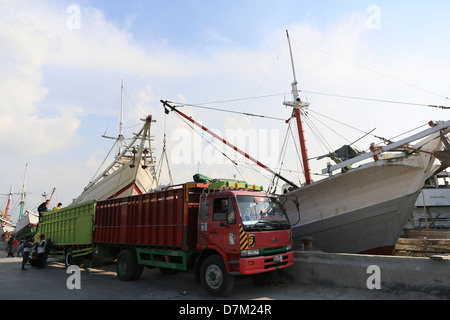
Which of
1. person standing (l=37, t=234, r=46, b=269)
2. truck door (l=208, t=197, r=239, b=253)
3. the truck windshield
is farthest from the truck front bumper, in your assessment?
person standing (l=37, t=234, r=46, b=269)

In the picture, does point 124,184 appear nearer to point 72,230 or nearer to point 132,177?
point 132,177

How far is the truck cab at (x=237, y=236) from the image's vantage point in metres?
5.81

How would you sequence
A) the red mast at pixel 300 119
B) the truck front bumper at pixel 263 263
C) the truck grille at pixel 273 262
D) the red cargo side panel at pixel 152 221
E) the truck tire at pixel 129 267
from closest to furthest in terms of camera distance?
the truck front bumper at pixel 263 263
the truck grille at pixel 273 262
the red cargo side panel at pixel 152 221
the truck tire at pixel 129 267
the red mast at pixel 300 119

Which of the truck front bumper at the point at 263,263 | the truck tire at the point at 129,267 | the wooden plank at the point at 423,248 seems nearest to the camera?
the truck front bumper at the point at 263,263

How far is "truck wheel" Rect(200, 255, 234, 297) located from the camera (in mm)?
5922

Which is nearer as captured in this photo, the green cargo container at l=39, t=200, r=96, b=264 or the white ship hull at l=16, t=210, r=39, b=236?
the green cargo container at l=39, t=200, r=96, b=264

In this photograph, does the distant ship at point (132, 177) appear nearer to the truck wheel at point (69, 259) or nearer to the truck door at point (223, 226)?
the truck wheel at point (69, 259)

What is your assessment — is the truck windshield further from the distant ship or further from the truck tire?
the distant ship

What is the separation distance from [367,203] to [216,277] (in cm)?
658

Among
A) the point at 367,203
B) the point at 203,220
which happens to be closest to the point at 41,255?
the point at 203,220

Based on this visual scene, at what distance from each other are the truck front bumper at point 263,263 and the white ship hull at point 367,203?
307 cm

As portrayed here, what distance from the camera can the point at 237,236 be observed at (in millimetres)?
5812

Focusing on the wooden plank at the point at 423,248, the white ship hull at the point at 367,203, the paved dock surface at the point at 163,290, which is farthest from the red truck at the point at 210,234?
the wooden plank at the point at 423,248
